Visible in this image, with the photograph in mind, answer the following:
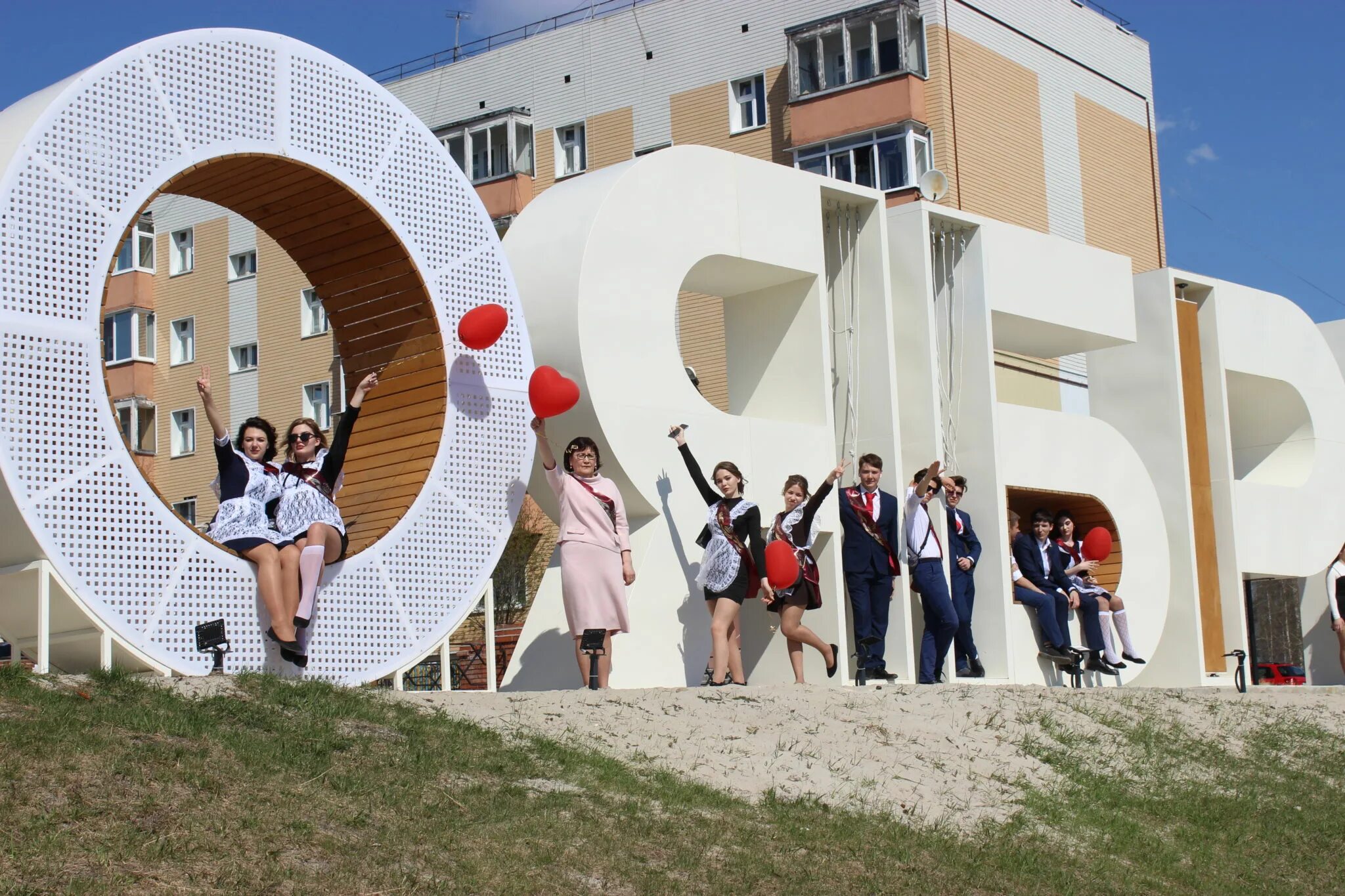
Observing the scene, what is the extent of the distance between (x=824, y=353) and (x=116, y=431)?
6377 mm

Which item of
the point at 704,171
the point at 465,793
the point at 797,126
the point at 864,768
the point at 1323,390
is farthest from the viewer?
the point at 797,126

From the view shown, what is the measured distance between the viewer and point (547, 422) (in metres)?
12.1

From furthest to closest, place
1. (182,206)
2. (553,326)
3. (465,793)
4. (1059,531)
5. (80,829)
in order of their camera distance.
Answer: (182,206), (1059,531), (553,326), (465,793), (80,829)

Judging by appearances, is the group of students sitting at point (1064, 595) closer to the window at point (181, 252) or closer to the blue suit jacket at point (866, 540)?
the blue suit jacket at point (866, 540)

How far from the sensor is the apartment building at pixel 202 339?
38656 millimetres

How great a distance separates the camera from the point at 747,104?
1286 inches

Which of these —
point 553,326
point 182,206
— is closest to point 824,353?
point 553,326

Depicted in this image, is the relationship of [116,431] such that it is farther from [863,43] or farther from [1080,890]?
[863,43]

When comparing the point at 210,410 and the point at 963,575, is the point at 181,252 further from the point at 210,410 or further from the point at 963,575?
the point at 210,410

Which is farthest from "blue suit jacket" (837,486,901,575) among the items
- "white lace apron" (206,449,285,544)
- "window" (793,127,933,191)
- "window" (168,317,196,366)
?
"window" (168,317,196,366)

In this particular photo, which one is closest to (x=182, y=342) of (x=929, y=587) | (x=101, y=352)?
(x=929, y=587)

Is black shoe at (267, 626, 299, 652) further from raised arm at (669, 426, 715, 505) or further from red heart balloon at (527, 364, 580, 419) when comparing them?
raised arm at (669, 426, 715, 505)

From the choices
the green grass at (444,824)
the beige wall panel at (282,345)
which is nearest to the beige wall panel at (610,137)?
the beige wall panel at (282,345)

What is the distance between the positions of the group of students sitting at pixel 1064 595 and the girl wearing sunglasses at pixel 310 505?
7304 mm
